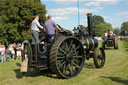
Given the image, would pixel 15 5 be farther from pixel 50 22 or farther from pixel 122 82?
pixel 122 82

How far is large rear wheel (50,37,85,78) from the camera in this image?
17.1 ft

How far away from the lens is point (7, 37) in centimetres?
2638

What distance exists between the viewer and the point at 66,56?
224 inches

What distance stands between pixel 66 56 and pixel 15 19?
22.9 metres

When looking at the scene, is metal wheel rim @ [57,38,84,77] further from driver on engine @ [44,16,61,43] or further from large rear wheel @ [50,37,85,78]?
driver on engine @ [44,16,61,43]

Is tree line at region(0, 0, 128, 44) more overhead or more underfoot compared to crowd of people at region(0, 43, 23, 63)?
more overhead

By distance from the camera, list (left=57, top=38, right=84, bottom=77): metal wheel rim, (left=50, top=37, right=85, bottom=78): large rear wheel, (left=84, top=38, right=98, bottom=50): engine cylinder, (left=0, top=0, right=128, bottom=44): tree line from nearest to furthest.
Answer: (left=50, top=37, right=85, bottom=78): large rear wheel → (left=57, top=38, right=84, bottom=77): metal wheel rim → (left=84, top=38, right=98, bottom=50): engine cylinder → (left=0, top=0, right=128, bottom=44): tree line

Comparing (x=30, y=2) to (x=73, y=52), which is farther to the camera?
(x=30, y=2)

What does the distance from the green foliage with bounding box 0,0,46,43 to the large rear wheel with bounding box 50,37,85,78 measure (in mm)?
20952

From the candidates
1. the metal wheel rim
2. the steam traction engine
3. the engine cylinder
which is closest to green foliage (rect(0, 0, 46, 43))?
the engine cylinder

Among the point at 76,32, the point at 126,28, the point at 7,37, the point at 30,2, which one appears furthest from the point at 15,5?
the point at 126,28

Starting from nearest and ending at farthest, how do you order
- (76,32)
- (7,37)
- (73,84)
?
(73,84) < (76,32) < (7,37)

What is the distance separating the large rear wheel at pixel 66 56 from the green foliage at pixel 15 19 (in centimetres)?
2095

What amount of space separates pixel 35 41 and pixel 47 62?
0.96 meters
